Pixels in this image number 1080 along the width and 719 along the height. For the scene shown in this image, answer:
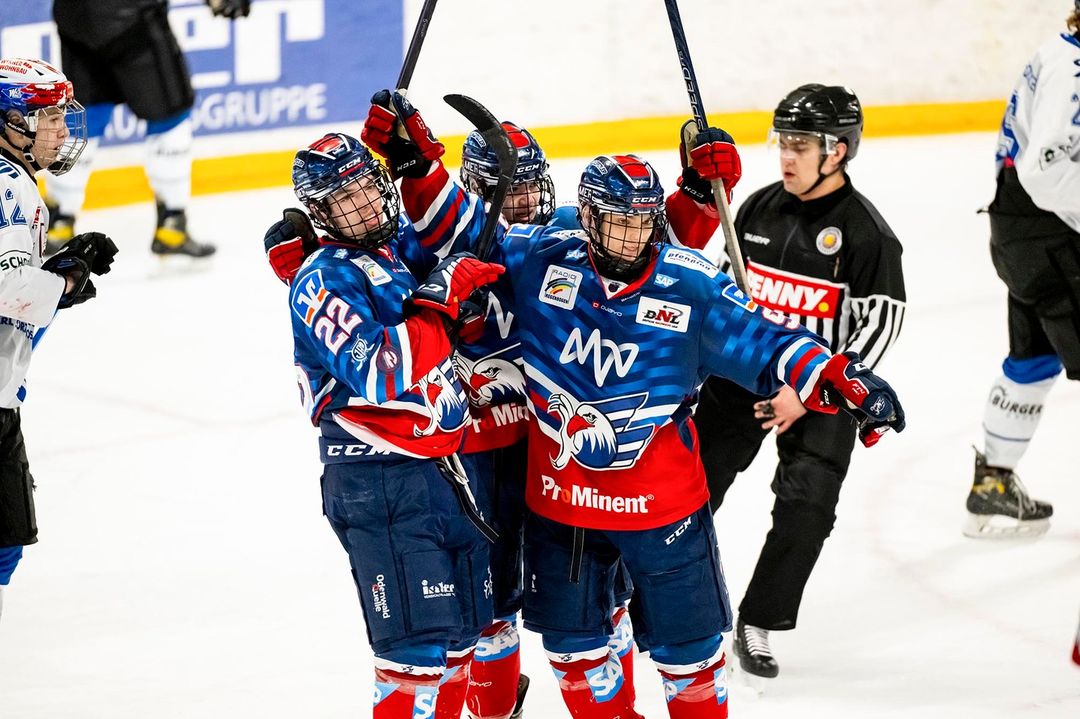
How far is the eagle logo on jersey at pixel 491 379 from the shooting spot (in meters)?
3.32

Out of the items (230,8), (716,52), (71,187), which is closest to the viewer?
(71,187)

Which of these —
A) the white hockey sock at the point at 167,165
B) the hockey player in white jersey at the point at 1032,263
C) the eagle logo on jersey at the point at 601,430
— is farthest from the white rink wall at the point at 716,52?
the eagle logo on jersey at the point at 601,430

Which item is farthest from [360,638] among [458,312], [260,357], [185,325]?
[185,325]

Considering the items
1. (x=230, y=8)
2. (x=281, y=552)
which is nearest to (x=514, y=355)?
(x=281, y=552)

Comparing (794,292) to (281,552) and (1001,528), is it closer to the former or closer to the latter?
(1001,528)

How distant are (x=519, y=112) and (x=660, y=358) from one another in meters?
6.13

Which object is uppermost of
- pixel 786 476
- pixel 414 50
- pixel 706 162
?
pixel 414 50

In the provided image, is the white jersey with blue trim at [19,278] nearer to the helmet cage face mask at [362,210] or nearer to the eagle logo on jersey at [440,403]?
the helmet cage face mask at [362,210]

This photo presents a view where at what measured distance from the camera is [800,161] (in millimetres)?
3854

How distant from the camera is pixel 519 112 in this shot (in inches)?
354

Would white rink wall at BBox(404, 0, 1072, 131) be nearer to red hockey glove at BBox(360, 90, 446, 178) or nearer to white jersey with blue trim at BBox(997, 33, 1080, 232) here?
white jersey with blue trim at BBox(997, 33, 1080, 232)

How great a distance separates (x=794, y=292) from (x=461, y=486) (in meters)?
1.18

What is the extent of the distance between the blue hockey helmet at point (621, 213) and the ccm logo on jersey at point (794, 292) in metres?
0.87

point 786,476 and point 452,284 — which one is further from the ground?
point 452,284
